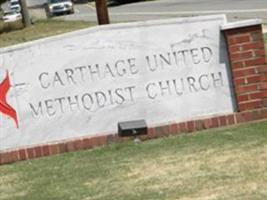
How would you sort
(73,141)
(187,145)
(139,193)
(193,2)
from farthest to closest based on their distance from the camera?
(193,2) < (73,141) < (187,145) < (139,193)

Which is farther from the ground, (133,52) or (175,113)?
(133,52)

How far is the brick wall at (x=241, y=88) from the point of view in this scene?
350 inches

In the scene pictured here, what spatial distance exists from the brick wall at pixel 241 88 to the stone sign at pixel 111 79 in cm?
13

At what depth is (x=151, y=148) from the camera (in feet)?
27.3

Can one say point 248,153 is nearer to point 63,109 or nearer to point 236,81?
point 236,81

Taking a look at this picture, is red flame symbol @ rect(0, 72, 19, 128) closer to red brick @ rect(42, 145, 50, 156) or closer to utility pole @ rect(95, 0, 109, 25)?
red brick @ rect(42, 145, 50, 156)

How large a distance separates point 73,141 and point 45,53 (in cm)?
99

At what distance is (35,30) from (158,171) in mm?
31945

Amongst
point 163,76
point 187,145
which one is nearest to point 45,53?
point 163,76

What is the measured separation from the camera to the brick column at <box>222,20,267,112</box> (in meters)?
9.02

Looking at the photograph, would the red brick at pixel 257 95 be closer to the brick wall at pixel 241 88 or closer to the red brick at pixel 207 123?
the brick wall at pixel 241 88

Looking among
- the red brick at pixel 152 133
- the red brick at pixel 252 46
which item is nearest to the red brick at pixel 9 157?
the red brick at pixel 152 133

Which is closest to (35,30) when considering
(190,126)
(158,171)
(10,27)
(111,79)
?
(10,27)

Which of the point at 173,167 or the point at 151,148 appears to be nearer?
the point at 173,167
